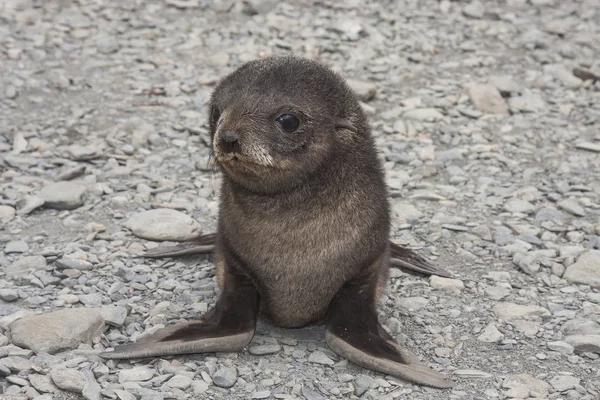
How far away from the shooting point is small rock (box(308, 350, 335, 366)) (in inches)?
162

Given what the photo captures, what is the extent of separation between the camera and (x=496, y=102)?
7.75 meters

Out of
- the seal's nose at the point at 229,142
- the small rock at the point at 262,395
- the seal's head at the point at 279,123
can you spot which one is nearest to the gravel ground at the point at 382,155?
the small rock at the point at 262,395

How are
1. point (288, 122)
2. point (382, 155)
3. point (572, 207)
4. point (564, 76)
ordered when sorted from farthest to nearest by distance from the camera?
point (564, 76) < point (382, 155) < point (572, 207) < point (288, 122)

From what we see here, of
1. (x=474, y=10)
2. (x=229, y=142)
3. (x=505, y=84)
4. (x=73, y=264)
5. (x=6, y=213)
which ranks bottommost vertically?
(x=6, y=213)

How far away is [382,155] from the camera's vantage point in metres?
6.96

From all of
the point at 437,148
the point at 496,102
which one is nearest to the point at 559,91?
the point at 496,102

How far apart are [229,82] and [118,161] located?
2591mm

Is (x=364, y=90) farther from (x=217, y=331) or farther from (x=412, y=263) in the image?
(x=217, y=331)

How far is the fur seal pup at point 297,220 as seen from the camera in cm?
398

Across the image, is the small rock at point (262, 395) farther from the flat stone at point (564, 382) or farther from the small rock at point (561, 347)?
the small rock at point (561, 347)

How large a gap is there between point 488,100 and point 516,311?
3452 millimetres

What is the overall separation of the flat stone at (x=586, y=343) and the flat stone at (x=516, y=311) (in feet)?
1.10

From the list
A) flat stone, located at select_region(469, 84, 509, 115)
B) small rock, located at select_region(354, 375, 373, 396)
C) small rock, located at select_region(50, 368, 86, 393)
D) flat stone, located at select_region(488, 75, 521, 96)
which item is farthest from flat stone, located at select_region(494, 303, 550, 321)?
flat stone, located at select_region(488, 75, 521, 96)

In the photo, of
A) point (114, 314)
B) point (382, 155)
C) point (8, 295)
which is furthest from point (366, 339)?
point (382, 155)
